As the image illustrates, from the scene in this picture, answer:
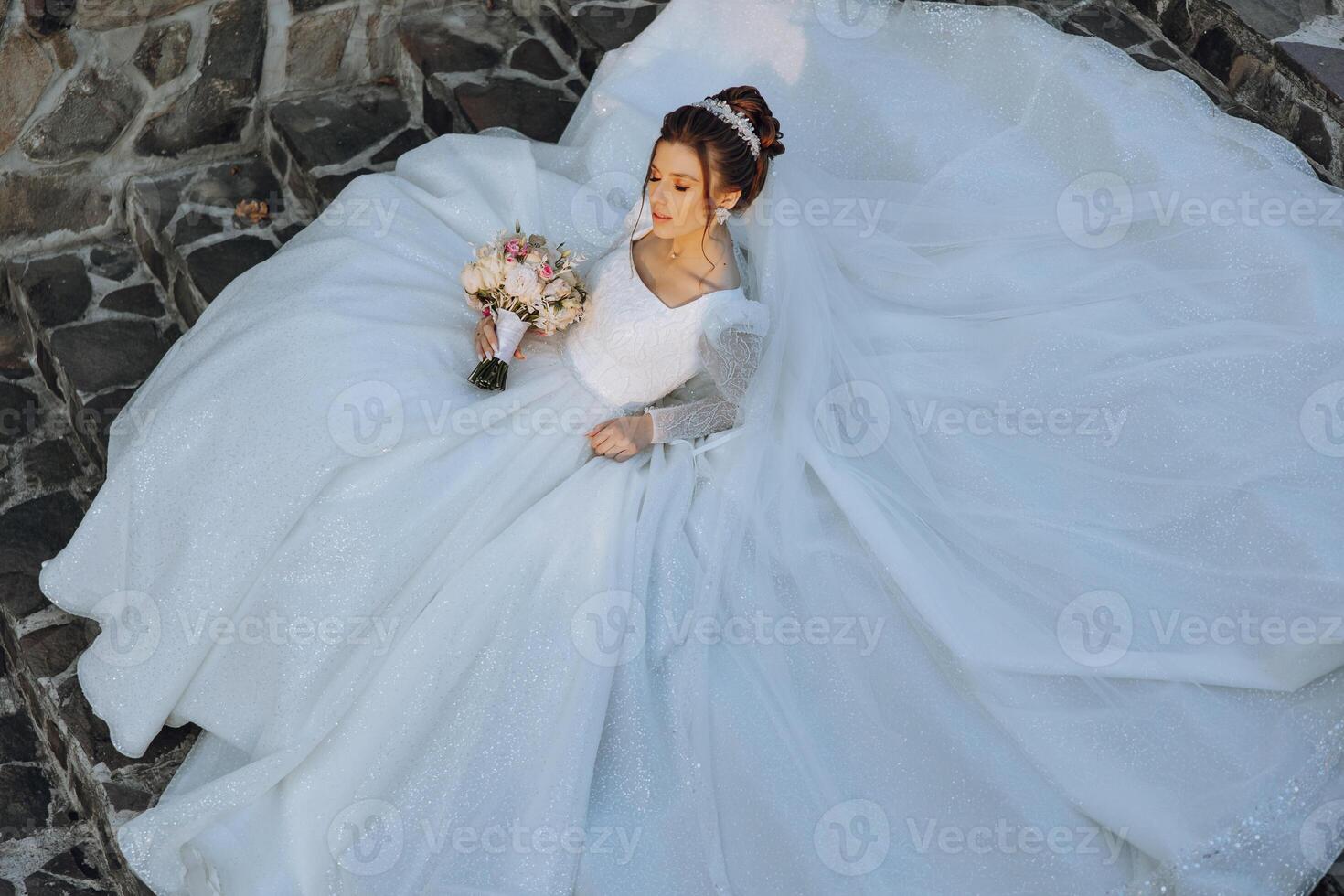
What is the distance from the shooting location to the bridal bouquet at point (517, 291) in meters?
3.48

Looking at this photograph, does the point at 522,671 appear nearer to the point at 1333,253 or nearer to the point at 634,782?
the point at 634,782

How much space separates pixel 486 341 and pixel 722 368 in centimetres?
60

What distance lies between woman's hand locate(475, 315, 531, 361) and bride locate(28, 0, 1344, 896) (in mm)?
60

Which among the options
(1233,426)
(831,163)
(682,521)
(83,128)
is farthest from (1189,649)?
(83,128)

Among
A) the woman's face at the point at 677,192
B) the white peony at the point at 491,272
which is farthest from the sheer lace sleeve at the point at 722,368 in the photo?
the white peony at the point at 491,272

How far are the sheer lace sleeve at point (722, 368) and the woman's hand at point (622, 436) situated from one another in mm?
22

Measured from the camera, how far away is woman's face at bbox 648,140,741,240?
10.8 ft

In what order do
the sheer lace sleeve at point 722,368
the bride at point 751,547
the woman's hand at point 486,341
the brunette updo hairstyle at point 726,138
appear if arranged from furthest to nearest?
the woman's hand at point 486,341, the sheer lace sleeve at point 722,368, the brunette updo hairstyle at point 726,138, the bride at point 751,547

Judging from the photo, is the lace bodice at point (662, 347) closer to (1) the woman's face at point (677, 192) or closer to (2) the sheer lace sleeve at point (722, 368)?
(2) the sheer lace sleeve at point (722, 368)

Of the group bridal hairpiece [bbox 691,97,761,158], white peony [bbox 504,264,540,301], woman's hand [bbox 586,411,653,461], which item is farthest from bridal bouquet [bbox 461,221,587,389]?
bridal hairpiece [bbox 691,97,761,158]

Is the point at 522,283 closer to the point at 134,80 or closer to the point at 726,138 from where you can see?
the point at 726,138

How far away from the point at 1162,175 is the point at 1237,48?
3.95 ft

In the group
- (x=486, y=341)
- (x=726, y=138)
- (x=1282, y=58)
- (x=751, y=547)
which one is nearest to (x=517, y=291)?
(x=486, y=341)

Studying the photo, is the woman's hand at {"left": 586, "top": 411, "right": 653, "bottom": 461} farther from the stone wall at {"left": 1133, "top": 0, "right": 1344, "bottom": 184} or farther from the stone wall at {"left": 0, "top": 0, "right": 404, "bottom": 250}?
the stone wall at {"left": 1133, "top": 0, "right": 1344, "bottom": 184}
